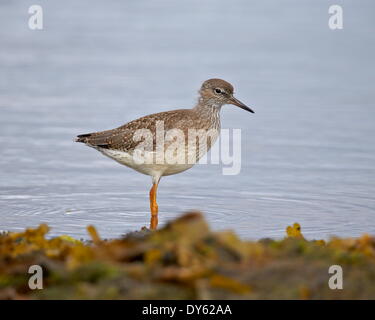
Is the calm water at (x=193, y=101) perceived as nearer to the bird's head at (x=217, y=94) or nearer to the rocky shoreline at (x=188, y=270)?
the bird's head at (x=217, y=94)

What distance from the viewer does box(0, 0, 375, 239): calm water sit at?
8711 millimetres

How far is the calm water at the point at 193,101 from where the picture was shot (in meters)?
8.71

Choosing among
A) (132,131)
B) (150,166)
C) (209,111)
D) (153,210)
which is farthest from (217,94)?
(153,210)

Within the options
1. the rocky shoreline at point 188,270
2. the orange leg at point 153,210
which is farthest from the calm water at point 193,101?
the rocky shoreline at point 188,270

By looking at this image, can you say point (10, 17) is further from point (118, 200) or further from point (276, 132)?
point (118, 200)

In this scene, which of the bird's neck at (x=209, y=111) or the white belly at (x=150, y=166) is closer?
the white belly at (x=150, y=166)

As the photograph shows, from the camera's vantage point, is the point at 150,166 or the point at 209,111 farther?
the point at 209,111

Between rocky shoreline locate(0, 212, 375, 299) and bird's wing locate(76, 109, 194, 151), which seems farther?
bird's wing locate(76, 109, 194, 151)

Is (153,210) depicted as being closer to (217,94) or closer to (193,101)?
(217,94)

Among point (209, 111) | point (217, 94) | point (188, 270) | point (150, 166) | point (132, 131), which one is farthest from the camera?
point (217, 94)

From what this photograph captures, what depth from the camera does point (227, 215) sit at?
27.9 ft

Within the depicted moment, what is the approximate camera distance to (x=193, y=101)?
1161 centimetres

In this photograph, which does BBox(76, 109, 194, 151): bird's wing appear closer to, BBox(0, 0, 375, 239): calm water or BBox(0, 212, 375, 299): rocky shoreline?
BBox(0, 0, 375, 239): calm water

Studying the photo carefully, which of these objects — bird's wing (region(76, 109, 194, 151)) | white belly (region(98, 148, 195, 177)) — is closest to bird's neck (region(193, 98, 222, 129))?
bird's wing (region(76, 109, 194, 151))
